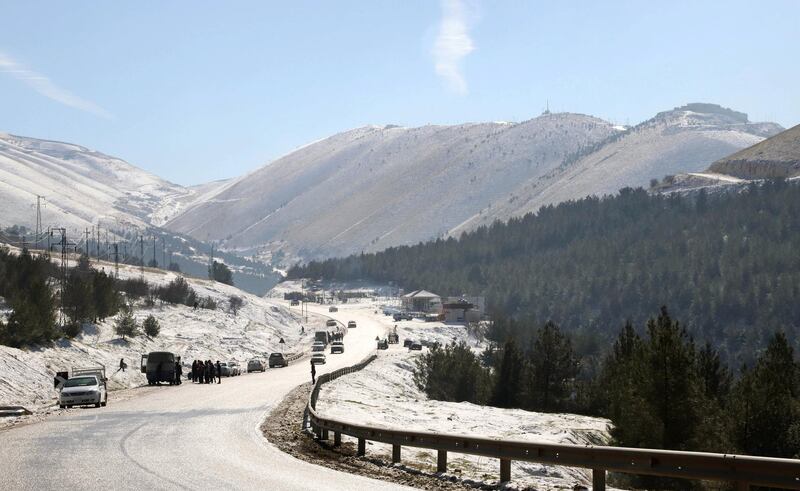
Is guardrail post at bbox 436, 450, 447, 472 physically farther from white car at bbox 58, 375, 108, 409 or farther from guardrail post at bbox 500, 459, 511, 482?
white car at bbox 58, 375, 108, 409

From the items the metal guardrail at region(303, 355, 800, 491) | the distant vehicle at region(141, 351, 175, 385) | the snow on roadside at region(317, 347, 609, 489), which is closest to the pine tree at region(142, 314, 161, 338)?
the distant vehicle at region(141, 351, 175, 385)

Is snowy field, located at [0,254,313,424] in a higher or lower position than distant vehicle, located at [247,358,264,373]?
higher

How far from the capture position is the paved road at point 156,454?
58.7 ft

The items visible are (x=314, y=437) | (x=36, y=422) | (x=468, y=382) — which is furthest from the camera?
(x=468, y=382)

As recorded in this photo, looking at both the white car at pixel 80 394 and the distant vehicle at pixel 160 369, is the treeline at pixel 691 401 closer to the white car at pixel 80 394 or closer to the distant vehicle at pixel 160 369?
the white car at pixel 80 394

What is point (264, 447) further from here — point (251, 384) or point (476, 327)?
point (476, 327)

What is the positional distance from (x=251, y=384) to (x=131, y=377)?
12409 millimetres

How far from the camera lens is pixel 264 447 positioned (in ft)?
81.3

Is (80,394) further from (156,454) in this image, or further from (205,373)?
(205,373)

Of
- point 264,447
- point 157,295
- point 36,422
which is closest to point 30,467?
point 264,447

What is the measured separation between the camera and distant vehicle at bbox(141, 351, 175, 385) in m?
62.4

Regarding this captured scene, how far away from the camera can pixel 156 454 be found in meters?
22.2

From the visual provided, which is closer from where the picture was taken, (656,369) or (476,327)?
(656,369)

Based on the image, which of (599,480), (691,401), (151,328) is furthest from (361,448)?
(151,328)
